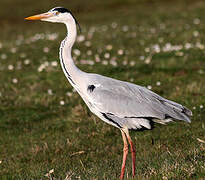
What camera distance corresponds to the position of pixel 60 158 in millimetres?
7660

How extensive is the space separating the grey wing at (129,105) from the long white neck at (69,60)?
1.22ft

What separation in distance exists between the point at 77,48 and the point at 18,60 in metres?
2.51

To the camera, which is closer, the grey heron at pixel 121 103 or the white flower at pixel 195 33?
the grey heron at pixel 121 103

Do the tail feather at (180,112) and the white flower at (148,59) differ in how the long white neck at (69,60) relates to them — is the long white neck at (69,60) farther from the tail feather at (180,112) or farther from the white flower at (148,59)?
the white flower at (148,59)

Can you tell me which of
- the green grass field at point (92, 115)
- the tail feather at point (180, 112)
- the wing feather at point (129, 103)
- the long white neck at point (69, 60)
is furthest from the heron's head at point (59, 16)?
the green grass field at point (92, 115)

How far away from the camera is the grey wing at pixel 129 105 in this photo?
20.1 ft

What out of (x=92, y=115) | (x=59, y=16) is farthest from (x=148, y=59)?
(x=59, y=16)

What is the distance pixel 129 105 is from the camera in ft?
20.5

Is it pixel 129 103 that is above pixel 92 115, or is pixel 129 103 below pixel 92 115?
above

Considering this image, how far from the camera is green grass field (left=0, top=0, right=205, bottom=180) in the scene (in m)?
6.65

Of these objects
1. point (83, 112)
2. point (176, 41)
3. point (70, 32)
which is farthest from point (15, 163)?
point (176, 41)

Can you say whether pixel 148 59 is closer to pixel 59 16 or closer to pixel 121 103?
pixel 59 16

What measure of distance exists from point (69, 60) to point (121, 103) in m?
1.14

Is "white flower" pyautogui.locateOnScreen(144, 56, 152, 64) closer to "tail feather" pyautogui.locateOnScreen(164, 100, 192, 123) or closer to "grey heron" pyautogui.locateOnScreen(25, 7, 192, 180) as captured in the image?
"grey heron" pyautogui.locateOnScreen(25, 7, 192, 180)
